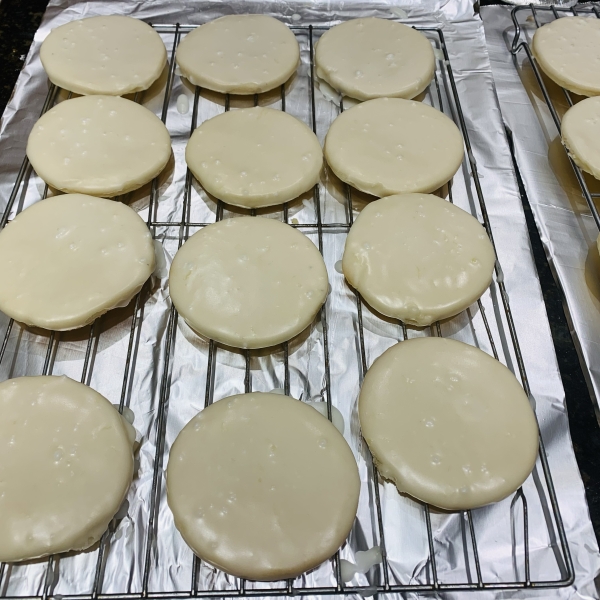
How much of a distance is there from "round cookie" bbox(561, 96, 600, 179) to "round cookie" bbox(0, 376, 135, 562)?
1378 millimetres

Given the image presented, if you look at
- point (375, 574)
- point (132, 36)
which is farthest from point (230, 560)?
point (132, 36)

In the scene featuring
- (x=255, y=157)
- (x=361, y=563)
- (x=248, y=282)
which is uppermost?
(x=255, y=157)

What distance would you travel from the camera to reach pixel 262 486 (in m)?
0.99

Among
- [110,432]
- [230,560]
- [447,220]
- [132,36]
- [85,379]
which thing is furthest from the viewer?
[132,36]

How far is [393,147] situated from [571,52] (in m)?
0.77

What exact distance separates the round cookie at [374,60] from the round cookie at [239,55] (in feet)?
0.40

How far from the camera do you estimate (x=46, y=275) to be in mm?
1205

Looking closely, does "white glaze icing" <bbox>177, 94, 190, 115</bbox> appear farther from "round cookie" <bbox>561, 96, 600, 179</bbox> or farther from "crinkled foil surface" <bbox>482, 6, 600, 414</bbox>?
"round cookie" <bbox>561, 96, 600, 179</bbox>

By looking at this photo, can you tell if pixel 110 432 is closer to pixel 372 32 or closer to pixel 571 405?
pixel 571 405

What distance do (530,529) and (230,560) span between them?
60 centimetres

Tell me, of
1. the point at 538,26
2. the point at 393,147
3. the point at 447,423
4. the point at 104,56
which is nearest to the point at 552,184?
the point at 393,147

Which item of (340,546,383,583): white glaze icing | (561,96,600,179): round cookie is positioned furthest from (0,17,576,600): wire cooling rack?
(561,96,600,179): round cookie

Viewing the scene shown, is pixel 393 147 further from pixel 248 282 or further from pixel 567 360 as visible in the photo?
pixel 567 360

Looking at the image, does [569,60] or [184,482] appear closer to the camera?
[184,482]
